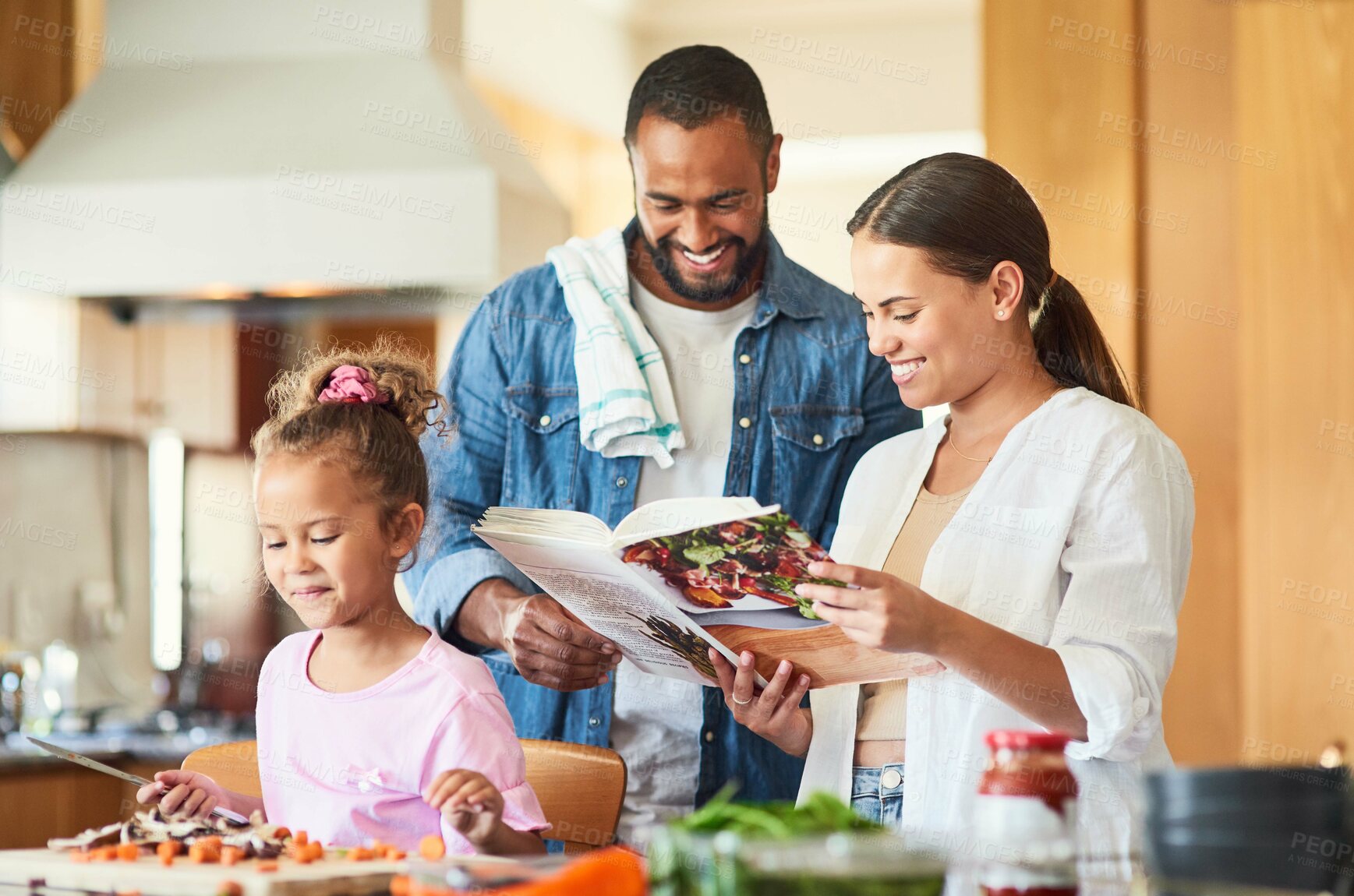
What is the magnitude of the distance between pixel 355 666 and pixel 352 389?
307mm

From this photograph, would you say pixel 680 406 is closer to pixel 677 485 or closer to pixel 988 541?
pixel 677 485

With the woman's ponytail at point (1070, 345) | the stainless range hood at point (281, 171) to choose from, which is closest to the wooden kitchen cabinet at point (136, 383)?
the stainless range hood at point (281, 171)

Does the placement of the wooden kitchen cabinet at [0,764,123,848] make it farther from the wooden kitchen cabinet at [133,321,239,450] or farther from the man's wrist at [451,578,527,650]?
the man's wrist at [451,578,527,650]

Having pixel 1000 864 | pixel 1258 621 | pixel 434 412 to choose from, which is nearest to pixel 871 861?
pixel 1000 864

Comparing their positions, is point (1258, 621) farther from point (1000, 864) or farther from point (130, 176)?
point (130, 176)

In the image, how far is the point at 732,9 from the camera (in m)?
5.08

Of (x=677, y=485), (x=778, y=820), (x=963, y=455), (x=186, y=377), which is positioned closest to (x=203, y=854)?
(x=778, y=820)

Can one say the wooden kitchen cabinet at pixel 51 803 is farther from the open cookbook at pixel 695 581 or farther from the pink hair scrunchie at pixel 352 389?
the open cookbook at pixel 695 581

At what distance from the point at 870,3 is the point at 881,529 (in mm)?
3888

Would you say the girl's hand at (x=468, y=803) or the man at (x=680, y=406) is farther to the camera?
the man at (x=680, y=406)

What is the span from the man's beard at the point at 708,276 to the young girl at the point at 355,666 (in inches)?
16.1

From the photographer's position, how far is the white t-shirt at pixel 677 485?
175cm

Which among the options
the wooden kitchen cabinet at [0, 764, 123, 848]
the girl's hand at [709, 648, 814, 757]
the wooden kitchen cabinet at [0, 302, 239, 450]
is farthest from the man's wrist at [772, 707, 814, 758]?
the wooden kitchen cabinet at [0, 302, 239, 450]

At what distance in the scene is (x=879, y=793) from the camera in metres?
1.36
